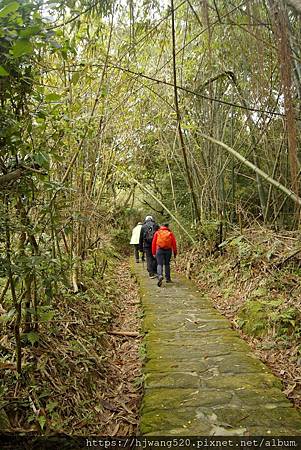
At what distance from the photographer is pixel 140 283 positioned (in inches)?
275

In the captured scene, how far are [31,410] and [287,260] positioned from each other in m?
3.45

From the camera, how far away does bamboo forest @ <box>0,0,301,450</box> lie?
86.4 inches

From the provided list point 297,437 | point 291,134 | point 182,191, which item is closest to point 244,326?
point 297,437

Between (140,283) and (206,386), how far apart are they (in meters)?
4.24

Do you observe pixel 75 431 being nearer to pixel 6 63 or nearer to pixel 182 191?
pixel 6 63

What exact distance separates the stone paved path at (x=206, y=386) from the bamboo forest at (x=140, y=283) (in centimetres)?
1

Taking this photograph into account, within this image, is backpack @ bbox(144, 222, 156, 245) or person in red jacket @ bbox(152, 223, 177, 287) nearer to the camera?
person in red jacket @ bbox(152, 223, 177, 287)

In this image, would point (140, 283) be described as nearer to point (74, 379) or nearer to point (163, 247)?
point (163, 247)

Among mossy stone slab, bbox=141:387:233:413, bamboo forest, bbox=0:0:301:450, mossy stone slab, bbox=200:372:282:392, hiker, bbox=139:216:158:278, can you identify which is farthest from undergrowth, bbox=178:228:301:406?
hiker, bbox=139:216:158:278

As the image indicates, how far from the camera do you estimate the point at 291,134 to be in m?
2.16

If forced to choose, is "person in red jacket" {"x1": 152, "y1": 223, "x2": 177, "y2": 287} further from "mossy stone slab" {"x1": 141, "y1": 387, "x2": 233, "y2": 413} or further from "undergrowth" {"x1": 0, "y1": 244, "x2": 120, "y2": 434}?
"mossy stone slab" {"x1": 141, "y1": 387, "x2": 233, "y2": 413}

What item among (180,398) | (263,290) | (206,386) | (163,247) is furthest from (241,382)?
(163,247)

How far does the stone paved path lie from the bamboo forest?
14 mm

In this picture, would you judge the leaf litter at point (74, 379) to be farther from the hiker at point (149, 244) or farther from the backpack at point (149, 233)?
the backpack at point (149, 233)
